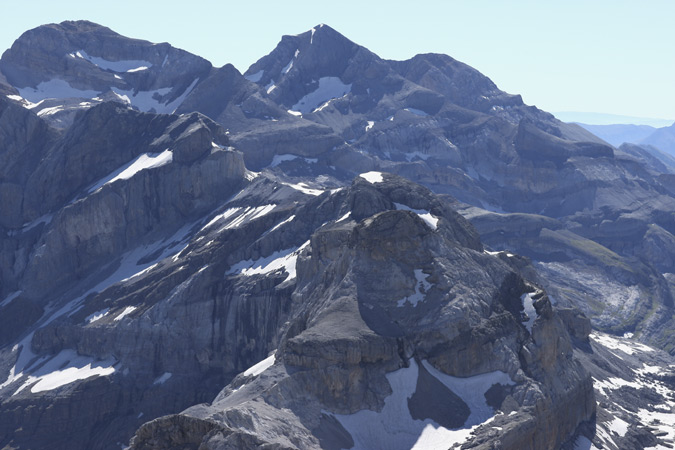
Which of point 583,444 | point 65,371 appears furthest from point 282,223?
point 583,444

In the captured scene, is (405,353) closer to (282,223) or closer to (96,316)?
(282,223)

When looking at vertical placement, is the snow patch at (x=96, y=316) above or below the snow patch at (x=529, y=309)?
below

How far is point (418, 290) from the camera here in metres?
134

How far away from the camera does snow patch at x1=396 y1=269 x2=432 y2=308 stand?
13225 cm

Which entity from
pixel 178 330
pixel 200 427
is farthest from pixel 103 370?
pixel 200 427

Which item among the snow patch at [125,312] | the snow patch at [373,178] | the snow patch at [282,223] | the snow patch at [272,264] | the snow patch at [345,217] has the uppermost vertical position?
the snow patch at [373,178]

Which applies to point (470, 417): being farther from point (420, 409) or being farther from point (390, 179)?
point (390, 179)

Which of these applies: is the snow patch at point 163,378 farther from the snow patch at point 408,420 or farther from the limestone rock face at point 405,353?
the snow patch at point 408,420

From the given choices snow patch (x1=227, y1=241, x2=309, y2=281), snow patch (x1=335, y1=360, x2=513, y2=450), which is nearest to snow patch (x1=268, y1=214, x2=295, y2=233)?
snow patch (x1=227, y1=241, x2=309, y2=281)

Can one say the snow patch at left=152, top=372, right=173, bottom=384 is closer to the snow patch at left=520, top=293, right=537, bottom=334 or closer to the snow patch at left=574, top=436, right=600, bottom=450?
the snow patch at left=520, top=293, right=537, bottom=334

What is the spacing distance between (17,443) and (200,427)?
281ft

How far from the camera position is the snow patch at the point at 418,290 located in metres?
132

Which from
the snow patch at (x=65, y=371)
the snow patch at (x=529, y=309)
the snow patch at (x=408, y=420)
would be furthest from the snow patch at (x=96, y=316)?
the snow patch at (x=408, y=420)

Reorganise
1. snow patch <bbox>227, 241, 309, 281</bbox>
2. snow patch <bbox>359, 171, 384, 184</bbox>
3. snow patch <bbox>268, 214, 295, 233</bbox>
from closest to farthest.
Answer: snow patch <bbox>359, 171, 384, 184</bbox> → snow patch <bbox>227, 241, 309, 281</bbox> → snow patch <bbox>268, 214, 295, 233</bbox>
